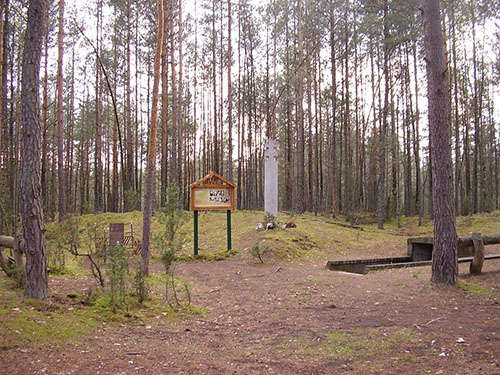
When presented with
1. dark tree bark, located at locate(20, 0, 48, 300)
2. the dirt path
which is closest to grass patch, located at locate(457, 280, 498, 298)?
the dirt path

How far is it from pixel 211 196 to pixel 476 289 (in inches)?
324

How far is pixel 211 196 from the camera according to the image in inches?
488

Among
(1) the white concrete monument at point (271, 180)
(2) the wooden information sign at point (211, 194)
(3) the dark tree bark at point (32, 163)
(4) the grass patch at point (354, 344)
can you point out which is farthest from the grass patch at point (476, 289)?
(1) the white concrete monument at point (271, 180)

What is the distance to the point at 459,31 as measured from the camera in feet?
73.5

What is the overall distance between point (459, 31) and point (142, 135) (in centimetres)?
2693

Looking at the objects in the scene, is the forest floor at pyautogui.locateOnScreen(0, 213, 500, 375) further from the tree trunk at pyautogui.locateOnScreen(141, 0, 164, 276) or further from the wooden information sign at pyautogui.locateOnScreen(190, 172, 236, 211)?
the wooden information sign at pyautogui.locateOnScreen(190, 172, 236, 211)

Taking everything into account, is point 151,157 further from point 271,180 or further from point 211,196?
point 271,180

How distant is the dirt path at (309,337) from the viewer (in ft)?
11.0

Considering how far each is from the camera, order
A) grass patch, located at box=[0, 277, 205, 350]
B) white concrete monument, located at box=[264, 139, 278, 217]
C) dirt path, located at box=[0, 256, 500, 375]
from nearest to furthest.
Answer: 1. dirt path, located at box=[0, 256, 500, 375]
2. grass patch, located at box=[0, 277, 205, 350]
3. white concrete monument, located at box=[264, 139, 278, 217]

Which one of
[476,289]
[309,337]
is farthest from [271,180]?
[309,337]

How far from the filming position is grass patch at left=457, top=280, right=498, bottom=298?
19.9 ft

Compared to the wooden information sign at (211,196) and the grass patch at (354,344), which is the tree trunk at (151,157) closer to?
the wooden information sign at (211,196)

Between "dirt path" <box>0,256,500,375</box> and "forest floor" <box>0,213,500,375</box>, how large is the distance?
12 mm

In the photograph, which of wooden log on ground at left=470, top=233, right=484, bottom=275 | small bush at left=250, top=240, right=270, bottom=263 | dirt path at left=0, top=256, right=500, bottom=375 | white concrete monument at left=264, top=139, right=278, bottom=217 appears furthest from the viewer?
white concrete monument at left=264, top=139, right=278, bottom=217
